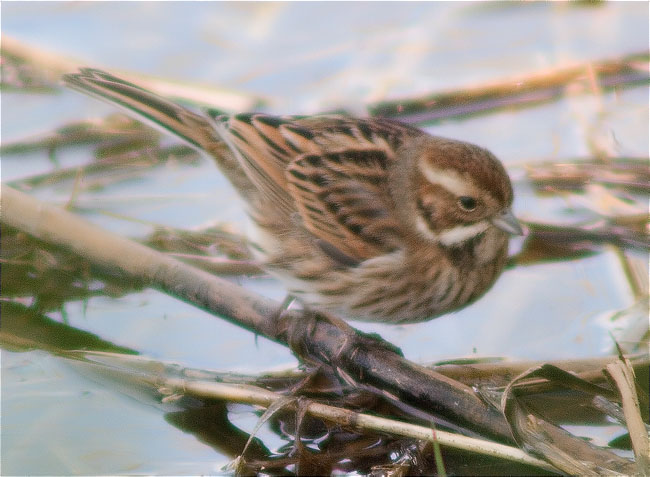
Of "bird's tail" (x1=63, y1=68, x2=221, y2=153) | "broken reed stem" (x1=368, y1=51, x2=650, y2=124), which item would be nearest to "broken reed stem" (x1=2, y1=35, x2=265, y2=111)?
"broken reed stem" (x1=368, y1=51, x2=650, y2=124)

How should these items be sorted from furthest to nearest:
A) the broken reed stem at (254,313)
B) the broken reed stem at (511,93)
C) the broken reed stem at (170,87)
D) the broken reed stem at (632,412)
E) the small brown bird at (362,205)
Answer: the broken reed stem at (511,93) → the broken reed stem at (170,87) → the small brown bird at (362,205) → the broken reed stem at (254,313) → the broken reed stem at (632,412)

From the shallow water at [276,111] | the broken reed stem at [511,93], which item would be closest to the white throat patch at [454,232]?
the shallow water at [276,111]

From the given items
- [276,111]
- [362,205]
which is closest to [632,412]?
[362,205]

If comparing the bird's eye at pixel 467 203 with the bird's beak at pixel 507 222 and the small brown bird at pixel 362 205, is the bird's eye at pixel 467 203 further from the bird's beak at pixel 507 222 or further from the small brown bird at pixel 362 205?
the bird's beak at pixel 507 222

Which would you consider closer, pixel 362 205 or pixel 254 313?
pixel 254 313

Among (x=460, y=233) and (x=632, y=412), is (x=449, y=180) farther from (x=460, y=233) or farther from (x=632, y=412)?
(x=632, y=412)

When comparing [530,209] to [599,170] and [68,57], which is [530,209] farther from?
[68,57]

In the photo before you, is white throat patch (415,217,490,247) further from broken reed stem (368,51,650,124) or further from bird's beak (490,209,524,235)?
broken reed stem (368,51,650,124)

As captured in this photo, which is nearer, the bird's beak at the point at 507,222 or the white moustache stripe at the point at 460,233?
the bird's beak at the point at 507,222
